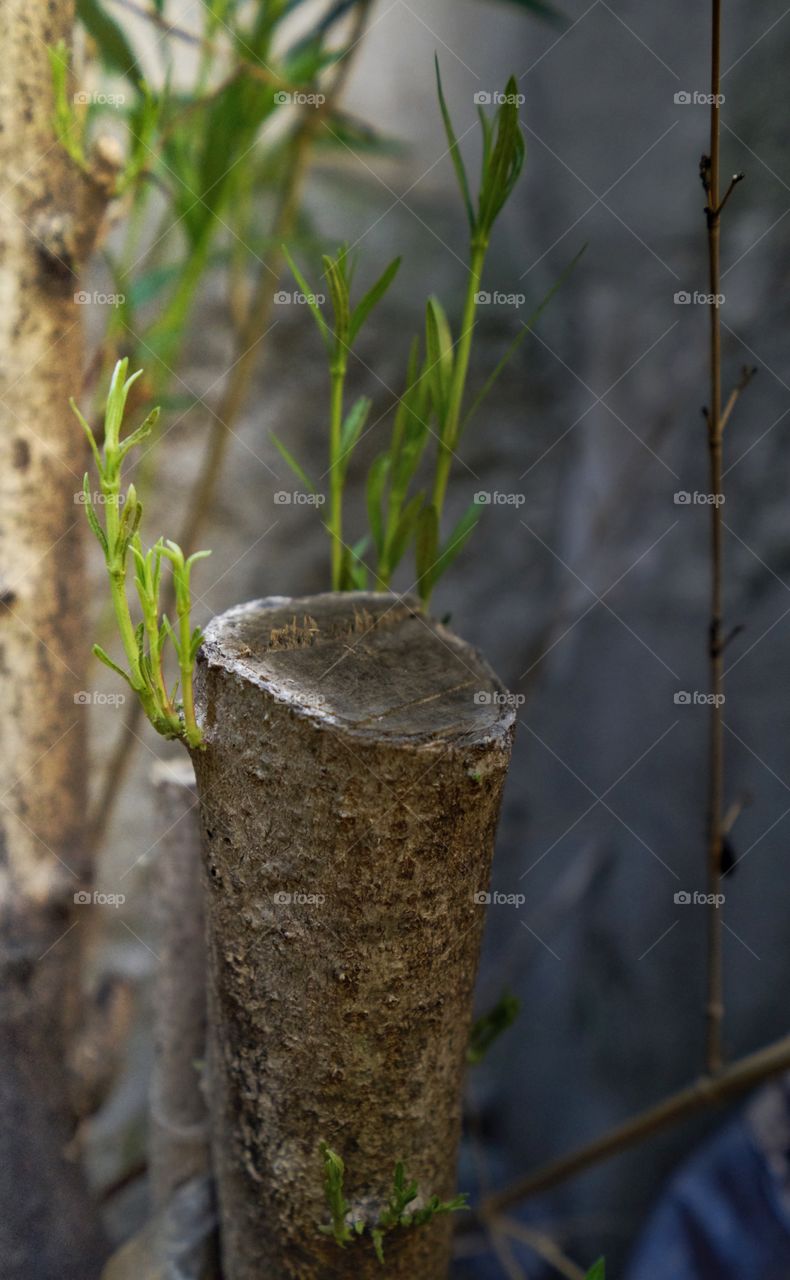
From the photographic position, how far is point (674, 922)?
1.21 meters

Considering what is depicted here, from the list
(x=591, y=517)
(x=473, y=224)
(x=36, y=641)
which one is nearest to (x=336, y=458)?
(x=473, y=224)

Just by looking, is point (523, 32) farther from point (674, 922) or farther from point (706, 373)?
point (674, 922)

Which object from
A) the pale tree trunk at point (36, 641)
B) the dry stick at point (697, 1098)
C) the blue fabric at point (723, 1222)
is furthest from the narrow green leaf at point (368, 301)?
the blue fabric at point (723, 1222)

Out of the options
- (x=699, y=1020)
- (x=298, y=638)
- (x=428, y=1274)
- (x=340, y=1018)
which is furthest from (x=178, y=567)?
(x=699, y=1020)

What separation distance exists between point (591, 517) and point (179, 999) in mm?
965

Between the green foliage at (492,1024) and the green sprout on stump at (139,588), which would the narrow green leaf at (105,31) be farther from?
the green foliage at (492,1024)

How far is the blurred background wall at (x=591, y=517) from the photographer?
1097mm

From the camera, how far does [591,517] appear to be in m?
1.40

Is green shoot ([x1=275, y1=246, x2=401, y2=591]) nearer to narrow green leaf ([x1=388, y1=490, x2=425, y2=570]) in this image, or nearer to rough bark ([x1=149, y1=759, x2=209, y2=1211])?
narrow green leaf ([x1=388, y1=490, x2=425, y2=570])

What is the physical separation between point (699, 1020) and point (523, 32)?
1.33 m

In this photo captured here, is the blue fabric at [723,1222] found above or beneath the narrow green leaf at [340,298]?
beneath

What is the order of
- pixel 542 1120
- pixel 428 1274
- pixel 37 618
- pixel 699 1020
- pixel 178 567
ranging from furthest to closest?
pixel 542 1120 → pixel 699 1020 → pixel 37 618 → pixel 428 1274 → pixel 178 567

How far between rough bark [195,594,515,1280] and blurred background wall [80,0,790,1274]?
723 millimetres

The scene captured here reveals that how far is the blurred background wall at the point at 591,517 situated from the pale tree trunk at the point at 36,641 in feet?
1.55
